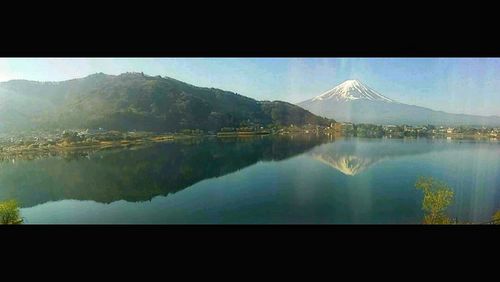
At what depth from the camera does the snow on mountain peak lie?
269 inches

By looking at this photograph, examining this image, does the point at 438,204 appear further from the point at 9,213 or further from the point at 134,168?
the point at 9,213

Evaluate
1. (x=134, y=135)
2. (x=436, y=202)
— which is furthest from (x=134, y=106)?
(x=436, y=202)

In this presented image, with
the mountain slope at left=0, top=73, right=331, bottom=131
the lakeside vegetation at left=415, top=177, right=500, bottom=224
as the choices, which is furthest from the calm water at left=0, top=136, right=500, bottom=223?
the mountain slope at left=0, top=73, right=331, bottom=131

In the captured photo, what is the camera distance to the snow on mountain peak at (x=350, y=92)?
6820mm

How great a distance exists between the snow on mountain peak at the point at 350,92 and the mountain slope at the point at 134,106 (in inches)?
22.2

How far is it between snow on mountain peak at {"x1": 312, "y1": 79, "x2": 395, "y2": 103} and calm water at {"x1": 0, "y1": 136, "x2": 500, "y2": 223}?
95cm

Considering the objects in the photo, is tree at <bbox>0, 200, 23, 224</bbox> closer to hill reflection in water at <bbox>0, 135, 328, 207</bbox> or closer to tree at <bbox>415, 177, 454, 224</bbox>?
hill reflection in water at <bbox>0, 135, 328, 207</bbox>

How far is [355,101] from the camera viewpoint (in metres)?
6.95

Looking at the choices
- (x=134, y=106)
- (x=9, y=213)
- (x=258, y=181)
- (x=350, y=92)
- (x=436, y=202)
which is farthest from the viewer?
(x=258, y=181)

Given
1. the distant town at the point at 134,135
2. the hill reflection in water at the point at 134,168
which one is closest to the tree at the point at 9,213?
the hill reflection in water at the point at 134,168

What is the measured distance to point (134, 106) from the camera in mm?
7203

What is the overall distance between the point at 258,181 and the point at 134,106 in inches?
125
